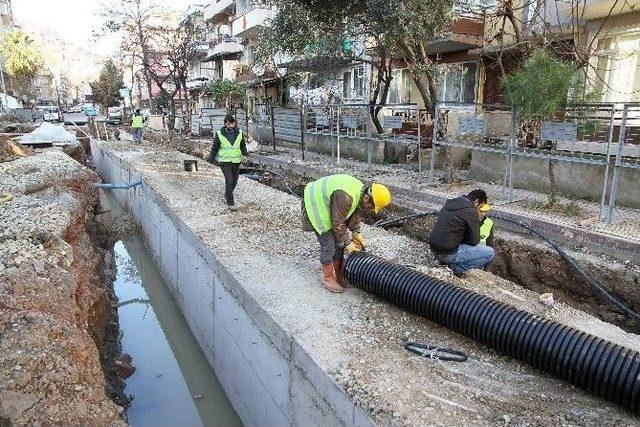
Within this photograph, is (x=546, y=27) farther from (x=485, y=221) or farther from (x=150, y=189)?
(x=150, y=189)

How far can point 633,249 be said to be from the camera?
21.8 ft

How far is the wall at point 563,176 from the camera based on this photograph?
852cm

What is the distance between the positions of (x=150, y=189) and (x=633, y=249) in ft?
31.0

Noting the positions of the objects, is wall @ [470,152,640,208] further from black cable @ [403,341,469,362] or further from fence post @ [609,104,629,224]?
black cable @ [403,341,469,362]

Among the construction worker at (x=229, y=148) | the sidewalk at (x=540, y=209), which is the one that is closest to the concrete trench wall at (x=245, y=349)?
the construction worker at (x=229, y=148)

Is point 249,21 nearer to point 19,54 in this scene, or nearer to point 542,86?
point 542,86

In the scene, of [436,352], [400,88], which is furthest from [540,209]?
[400,88]

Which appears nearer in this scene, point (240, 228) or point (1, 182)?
point (240, 228)

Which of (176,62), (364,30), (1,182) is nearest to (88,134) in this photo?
(176,62)

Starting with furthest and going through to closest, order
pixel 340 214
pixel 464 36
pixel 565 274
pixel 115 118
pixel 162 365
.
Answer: pixel 115 118
pixel 464 36
pixel 162 365
pixel 565 274
pixel 340 214

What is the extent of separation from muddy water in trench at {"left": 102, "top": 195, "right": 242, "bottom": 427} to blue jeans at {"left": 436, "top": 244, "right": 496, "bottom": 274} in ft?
10.8

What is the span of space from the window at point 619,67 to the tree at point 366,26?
374cm

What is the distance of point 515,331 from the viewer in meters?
3.95

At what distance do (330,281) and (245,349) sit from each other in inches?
47.4
